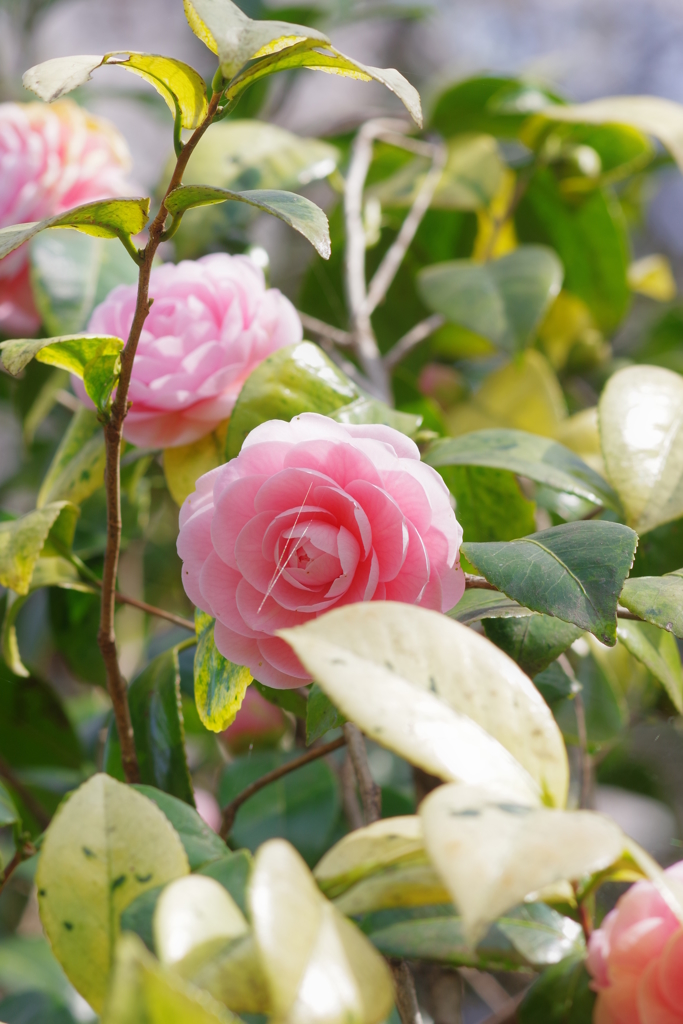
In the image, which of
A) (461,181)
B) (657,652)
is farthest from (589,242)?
(657,652)

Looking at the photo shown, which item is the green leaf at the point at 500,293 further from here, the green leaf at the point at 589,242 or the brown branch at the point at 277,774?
the brown branch at the point at 277,774

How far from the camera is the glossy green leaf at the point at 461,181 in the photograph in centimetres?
78

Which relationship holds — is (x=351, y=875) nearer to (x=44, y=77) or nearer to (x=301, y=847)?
(x=44, y=77)

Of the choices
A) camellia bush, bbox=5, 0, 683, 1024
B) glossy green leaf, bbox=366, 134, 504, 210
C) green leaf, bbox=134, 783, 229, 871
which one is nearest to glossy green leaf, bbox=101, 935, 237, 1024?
camellia bush, bbox=5, 0, 683, 1024

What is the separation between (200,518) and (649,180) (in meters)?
1.11

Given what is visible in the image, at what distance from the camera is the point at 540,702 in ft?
0.90

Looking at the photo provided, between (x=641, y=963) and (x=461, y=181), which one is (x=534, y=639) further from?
(x=461, y=181)

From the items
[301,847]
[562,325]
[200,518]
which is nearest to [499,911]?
[200,518]

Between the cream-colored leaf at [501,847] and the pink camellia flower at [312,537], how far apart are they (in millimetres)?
107

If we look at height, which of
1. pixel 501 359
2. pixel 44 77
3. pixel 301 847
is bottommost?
pixel 301 847

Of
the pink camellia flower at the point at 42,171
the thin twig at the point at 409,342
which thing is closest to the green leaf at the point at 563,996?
the thin twig at the point at 409,342

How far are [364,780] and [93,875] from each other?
0.15 m

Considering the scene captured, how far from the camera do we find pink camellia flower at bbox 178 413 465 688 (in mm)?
311

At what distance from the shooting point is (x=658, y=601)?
0.32 metres
